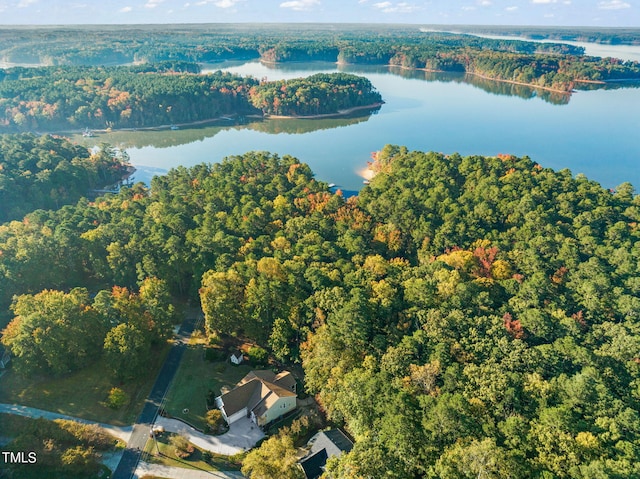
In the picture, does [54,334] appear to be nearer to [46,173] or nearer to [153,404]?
[153,404]

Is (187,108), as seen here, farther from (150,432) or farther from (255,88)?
(150,432)

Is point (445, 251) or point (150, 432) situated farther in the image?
point (445, 251)

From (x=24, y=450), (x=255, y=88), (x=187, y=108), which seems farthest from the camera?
(x=255, y=88)

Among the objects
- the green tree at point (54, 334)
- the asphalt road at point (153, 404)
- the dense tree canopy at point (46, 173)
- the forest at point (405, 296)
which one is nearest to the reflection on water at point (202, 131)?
the dense tree canopy at point (46, 173)

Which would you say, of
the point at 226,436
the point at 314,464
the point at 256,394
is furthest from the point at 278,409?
the point at 314,464

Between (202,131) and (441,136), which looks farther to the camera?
(202,131)

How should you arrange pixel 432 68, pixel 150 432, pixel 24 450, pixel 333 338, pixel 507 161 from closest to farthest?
pixel 24 450, pixel 150 432, pixel 333 338, pixel 507 161, pixel 432 68

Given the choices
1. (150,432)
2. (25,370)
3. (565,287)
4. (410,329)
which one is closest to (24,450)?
(150,432)
